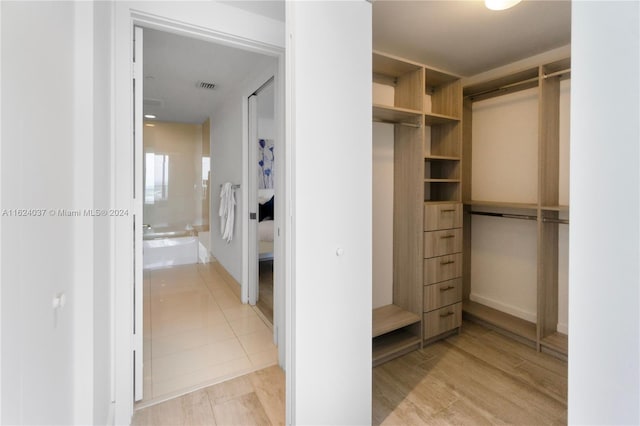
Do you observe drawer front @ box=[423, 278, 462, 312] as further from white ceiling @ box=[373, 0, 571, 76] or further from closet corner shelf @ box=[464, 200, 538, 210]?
white ceiling @ box=[373, 0, 571, 76]

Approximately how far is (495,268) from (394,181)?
1447mm

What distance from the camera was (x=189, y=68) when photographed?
307 cm

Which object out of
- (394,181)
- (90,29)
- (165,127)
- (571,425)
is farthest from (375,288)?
(165,127)

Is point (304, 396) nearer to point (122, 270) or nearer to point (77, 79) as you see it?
point (122, 270)

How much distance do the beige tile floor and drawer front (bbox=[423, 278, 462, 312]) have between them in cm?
130

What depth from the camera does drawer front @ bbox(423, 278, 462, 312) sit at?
251 cm

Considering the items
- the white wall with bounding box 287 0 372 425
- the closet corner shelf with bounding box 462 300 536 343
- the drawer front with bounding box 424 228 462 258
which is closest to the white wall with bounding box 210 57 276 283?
the white wall with bounding box 287 0 372 425

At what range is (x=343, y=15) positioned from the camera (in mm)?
1506

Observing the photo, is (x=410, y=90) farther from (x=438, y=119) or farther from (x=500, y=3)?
(x=500, y=3)

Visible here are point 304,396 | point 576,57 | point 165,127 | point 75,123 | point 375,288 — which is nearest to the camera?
point 576,57

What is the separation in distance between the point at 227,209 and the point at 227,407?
2623mm

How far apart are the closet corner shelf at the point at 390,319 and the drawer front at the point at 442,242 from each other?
1.70 ft

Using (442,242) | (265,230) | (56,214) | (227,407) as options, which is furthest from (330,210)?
(265,230)

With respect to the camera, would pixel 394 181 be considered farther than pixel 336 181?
Yes
